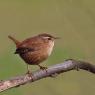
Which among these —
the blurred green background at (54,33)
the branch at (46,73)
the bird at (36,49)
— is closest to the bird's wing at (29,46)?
the bird at (36,49)

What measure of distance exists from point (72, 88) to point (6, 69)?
1.04 metres

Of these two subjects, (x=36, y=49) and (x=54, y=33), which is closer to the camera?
(x=36, y=49)

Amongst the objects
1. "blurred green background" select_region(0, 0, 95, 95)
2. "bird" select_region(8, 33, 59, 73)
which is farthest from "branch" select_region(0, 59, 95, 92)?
"blurred green background" select_region(0, 0, 95, 95)

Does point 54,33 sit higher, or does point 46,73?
point 46,73

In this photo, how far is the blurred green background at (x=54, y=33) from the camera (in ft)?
29.8

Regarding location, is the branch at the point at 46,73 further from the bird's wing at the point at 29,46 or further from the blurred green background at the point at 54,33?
the blurred green background at the point at 54,33

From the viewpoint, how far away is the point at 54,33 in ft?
37.6

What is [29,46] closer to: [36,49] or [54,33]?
[36,49]

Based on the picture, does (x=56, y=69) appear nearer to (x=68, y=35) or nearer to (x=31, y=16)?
(x=68, y=35)

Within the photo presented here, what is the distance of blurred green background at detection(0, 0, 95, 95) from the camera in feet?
29.8

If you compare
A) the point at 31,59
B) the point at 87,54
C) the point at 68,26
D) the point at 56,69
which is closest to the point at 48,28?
the point at 68,26

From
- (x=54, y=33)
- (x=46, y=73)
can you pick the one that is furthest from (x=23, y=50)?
(x=54, y=33)

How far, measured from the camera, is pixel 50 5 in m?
13.3

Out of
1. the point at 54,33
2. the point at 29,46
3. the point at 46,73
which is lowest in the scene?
the point at 54,33
